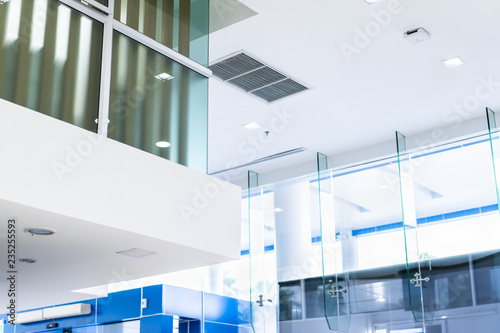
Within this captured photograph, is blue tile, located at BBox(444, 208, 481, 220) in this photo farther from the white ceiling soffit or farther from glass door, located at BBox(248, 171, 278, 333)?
the white ceiling soffit

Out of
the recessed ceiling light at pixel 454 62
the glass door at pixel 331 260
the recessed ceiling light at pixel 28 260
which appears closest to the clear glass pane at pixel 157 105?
the recessed ceiling light at pixel 28 260

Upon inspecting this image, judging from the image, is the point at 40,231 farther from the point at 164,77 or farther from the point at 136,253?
the point at 164,77

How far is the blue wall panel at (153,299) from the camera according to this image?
897 cm

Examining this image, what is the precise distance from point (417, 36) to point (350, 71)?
2.89 ft

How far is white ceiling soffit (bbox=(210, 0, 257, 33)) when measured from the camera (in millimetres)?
5504

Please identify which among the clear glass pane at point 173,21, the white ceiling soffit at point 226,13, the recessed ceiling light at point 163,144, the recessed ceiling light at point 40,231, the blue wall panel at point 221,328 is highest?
the white ceiling soffit at point 226,13

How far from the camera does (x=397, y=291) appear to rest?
25.8 feet

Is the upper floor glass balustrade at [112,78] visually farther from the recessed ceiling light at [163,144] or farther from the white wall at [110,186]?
the white wall at [110,186]

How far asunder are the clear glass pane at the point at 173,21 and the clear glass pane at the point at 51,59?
1.36 ft

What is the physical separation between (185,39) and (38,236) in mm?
1883

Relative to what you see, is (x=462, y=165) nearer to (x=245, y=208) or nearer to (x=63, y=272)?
(x=245, y=208)

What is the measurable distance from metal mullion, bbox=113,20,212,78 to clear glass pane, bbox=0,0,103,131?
0.21m

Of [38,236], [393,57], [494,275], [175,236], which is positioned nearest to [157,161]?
[175,236]

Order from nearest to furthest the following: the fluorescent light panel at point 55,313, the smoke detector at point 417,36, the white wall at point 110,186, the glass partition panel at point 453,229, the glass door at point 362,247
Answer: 1. the white wall at point 110,186
2. the smoke detector at point 417,36
3. the glass partition panel at point 453,229
4. the glass door at point 362,247
5. the fluorescent light panel at point 55,313
